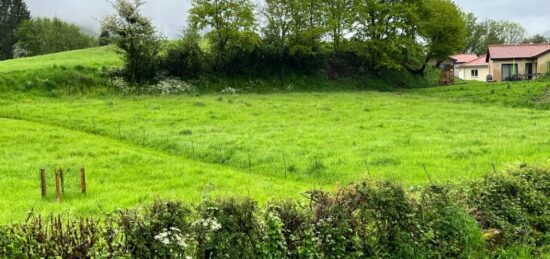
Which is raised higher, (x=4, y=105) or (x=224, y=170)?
(x=4, y=105)

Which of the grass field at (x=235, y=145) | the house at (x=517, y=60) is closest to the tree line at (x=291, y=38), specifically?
the grass field at (x=235, y=145)

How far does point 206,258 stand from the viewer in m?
6.32

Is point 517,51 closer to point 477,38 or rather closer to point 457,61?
point 457,61

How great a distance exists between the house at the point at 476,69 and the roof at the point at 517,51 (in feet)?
47.0

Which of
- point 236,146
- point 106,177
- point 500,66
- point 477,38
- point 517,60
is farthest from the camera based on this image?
→ point 477,38

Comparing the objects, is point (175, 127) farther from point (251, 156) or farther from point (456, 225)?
point (456, 225)

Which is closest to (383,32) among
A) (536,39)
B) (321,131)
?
(321,131)

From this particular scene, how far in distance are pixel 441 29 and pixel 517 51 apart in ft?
51.1

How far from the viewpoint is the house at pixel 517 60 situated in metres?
61.3

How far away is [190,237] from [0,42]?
86.8 meters

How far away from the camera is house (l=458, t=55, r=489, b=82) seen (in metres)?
79.4

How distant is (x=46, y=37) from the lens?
72.8 metres

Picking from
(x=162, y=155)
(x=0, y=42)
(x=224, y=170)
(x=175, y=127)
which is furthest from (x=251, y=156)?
(x=0, y=42)

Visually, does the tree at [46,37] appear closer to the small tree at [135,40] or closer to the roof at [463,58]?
the small tree at [135,40]
